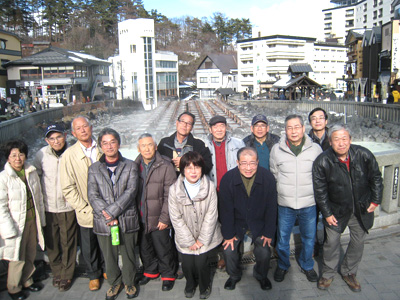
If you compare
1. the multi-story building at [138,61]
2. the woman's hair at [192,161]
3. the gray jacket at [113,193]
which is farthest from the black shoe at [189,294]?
the multi-story building at [138,61]

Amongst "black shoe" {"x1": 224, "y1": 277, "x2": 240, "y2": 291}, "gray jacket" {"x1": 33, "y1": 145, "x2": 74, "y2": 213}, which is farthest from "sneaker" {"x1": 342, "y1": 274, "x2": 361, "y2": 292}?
"gray jacket" {"x1": 33, "y1": 145, "x2": 74, "y2": 213}

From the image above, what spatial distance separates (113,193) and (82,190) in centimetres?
44

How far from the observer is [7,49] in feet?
118

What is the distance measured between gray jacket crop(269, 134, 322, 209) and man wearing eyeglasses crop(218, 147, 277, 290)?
17 centimetres

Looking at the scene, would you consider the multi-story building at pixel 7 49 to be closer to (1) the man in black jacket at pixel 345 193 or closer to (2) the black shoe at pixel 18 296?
(2) the black shoe at pixel 18 296

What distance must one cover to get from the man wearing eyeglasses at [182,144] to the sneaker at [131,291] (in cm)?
139

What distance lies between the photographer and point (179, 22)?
262 feet

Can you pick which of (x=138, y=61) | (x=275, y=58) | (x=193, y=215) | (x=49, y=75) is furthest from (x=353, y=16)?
(x=193, y=215)

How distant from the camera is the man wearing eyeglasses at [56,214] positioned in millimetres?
3572

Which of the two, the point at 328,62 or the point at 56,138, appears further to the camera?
the point at 328,62

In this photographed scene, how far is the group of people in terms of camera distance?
3.27m

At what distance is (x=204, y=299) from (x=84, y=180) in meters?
1.76

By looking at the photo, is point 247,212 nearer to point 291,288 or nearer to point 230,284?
point 230,284

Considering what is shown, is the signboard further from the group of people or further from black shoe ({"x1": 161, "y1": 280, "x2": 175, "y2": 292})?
black shoe ({"x1": 161, "y1": 280, "x2": 175, "y2": 292})
